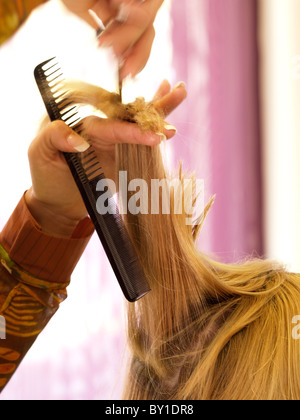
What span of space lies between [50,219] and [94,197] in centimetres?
13

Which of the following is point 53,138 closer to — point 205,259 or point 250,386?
point 205,259

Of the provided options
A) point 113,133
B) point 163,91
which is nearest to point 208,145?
point 163,91

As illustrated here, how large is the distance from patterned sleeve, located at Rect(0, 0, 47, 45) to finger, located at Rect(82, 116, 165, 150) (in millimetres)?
157

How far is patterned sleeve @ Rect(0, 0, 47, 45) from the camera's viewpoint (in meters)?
0.57

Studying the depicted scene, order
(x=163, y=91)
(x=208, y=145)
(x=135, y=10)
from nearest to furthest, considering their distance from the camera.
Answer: (x=135, y=10) → (x=163, y=91) → (x=208, y=145)

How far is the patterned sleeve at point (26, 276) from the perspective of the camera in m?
0.61

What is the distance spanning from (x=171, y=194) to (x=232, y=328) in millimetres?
178

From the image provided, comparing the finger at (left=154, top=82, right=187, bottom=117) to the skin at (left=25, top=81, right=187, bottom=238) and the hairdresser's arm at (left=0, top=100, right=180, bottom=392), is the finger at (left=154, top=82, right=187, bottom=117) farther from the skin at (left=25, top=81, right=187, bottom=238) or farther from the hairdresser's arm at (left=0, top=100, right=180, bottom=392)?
the hairdresser's arm at (left=0, top=100, right=180, bottom=392)

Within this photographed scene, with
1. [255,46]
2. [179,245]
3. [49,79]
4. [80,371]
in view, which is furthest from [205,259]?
[255,46]

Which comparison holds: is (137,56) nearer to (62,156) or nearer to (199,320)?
(62,156)

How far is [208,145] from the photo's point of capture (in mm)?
1865

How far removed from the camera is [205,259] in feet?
1.97

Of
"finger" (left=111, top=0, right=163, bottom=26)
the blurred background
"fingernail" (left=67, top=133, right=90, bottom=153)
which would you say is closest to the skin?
"fingernail" (left=67, top=133, right=90, bottom=153)

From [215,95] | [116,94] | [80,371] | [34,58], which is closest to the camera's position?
[116,94]
